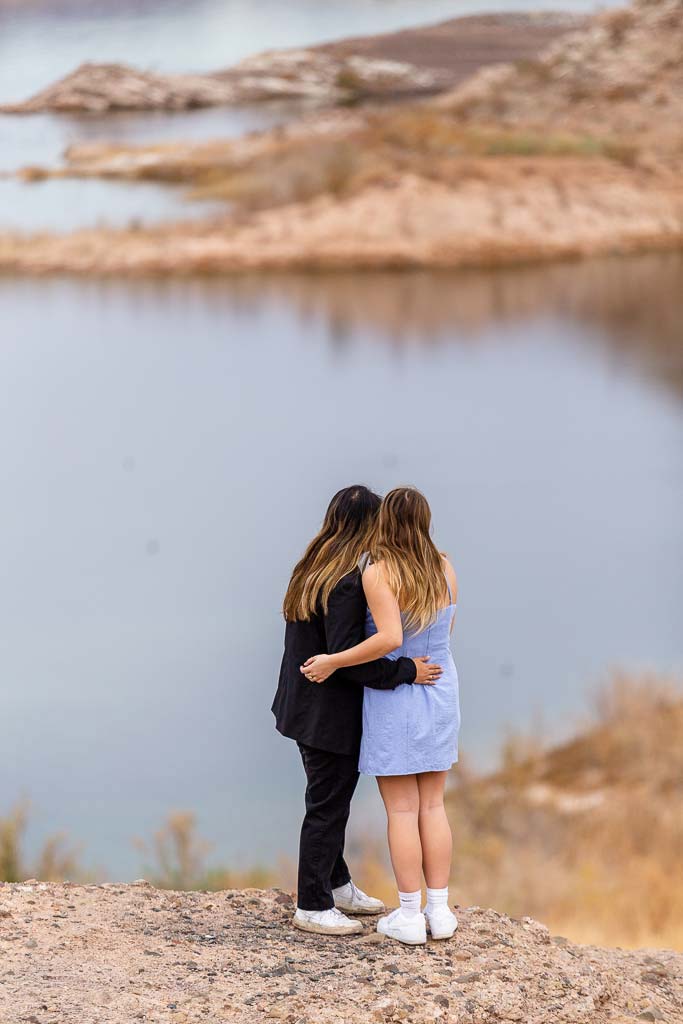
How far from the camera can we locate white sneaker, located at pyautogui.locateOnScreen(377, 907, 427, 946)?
120 inches

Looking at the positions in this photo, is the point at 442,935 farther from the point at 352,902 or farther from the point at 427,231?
the point at 427,231

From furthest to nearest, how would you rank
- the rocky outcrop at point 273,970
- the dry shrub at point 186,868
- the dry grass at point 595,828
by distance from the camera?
the dry grass at point 595,828
the dry shrub at point 186,868
the rocky outcrop at point 273,970

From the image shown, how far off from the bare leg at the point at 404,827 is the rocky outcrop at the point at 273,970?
0.21 m

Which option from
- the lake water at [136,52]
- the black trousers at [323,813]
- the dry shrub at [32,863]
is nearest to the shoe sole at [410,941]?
the black trousers at [323,813]

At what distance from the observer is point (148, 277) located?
37.9 ft

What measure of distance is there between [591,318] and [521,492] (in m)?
2.40

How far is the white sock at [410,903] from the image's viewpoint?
9.89 ft

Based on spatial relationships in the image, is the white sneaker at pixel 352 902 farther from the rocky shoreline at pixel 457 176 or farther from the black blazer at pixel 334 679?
the rocky shoreline at pixel 457 176

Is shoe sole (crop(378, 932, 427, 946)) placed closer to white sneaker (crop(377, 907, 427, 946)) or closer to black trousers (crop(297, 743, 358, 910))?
white sneaker (crop(377, 907, 427, 946))

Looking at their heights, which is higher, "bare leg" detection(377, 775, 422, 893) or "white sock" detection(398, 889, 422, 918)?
"bare leg" detection(377, 775, 422, 893)

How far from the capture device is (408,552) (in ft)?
9.46

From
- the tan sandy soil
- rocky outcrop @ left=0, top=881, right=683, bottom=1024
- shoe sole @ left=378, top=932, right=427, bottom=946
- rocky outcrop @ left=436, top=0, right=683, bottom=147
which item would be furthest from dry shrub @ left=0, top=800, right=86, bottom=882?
rocky outcrop @ left=436, top=0, right=683, bottom=147

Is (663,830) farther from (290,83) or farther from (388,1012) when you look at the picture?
(290,83)

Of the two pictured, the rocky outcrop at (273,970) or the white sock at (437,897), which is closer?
the rocky outcrop at (273,970)
